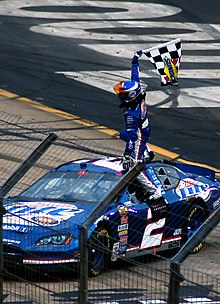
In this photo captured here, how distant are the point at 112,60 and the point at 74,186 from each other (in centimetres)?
1334

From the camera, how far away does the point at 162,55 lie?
51.3 ft

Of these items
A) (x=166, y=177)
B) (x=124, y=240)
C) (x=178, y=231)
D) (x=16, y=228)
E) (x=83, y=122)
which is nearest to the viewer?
(x=16, y=228)

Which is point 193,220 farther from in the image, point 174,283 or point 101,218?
point 174,283

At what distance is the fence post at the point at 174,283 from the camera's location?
331 inches

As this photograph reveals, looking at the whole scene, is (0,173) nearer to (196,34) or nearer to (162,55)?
(162,55)

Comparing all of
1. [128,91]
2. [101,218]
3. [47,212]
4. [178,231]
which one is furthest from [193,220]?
[128,91]

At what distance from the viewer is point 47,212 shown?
12922 millimetres

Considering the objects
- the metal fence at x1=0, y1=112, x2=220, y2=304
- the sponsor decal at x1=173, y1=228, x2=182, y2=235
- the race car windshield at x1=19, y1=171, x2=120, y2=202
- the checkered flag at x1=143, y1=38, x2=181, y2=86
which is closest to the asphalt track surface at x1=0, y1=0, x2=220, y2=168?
the checkered flag at x1=143, y1=38, x2=181, y2=86

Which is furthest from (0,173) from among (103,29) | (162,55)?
(103,29)

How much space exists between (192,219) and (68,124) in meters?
7.86

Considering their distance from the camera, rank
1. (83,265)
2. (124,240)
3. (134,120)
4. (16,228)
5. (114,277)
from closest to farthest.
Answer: (83,265) → (114,277) → (16,228) → (124,240) → (134,120)

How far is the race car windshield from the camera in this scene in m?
13.5

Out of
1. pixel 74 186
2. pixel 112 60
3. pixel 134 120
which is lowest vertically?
pixel 74 186

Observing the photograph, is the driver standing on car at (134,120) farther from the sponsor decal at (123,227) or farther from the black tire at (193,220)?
the sponsor decal at (123,227)
